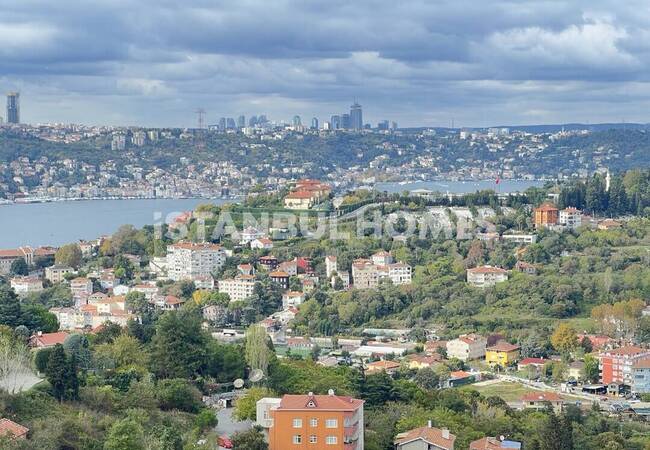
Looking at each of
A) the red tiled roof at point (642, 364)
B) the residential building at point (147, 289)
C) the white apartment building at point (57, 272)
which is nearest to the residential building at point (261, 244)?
the residential building at point (147, 289)

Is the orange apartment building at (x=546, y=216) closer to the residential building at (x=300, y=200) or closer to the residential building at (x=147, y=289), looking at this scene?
the residential building at (x=300, y=200)

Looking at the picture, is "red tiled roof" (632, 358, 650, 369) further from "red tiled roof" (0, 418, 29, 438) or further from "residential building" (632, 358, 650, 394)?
"red tiled roof" (0, 418, 29, 438)

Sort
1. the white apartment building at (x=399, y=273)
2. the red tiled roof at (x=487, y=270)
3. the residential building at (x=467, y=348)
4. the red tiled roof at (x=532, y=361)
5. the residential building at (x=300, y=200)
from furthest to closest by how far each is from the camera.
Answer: the residential building at (x=300, y=200) < the white apartment building at (x=399, y=273) < the red tiled roof at (x=487, y=270) < the residential building at (x=467, y=348) < the red tiled roof at (x=532, y=361)

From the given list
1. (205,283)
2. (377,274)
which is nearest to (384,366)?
(377,274)

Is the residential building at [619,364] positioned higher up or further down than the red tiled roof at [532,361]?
higher up

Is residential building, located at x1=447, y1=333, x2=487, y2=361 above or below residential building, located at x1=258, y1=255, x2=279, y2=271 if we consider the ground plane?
below

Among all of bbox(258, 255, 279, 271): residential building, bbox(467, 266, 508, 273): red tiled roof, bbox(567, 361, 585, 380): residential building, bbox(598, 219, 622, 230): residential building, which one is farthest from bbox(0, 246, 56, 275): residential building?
bbox(567, 361, 585, 380): residential building
